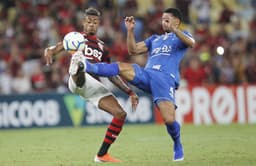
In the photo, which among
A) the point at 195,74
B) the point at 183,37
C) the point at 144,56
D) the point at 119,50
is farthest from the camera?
the point at 119,50

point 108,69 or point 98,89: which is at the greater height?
point 108,69

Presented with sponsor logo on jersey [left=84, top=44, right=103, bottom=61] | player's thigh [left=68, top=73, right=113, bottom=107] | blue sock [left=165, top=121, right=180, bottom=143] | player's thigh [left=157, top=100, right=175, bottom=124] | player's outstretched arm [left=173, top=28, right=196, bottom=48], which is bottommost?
blue sock [left=165, top=121, right=180, bottom=143]

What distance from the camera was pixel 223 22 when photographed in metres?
23.4

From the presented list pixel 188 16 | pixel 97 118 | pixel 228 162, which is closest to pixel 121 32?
pixel 188 16

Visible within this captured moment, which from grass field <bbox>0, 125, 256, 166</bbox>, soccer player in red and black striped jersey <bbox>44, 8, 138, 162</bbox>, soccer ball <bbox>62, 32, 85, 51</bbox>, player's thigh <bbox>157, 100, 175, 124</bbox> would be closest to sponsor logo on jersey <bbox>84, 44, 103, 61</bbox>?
soccer player in red and black striped jersey <bbox>44, 8, 138, 162</bbox>

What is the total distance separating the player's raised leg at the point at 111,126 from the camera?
1055cm

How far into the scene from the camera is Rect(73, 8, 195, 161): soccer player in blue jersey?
1018 cm

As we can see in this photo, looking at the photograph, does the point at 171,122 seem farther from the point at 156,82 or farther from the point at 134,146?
the point at 134,146

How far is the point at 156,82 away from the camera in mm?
10453

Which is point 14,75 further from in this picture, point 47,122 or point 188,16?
point 188,16

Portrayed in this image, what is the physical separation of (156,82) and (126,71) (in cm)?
53

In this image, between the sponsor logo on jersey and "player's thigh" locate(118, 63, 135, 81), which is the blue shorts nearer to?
"player's thigh" locate(118, 63, 135, 81)

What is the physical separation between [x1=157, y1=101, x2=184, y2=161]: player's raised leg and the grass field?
16 centimetres

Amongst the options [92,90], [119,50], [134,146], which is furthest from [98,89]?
[119,50]
